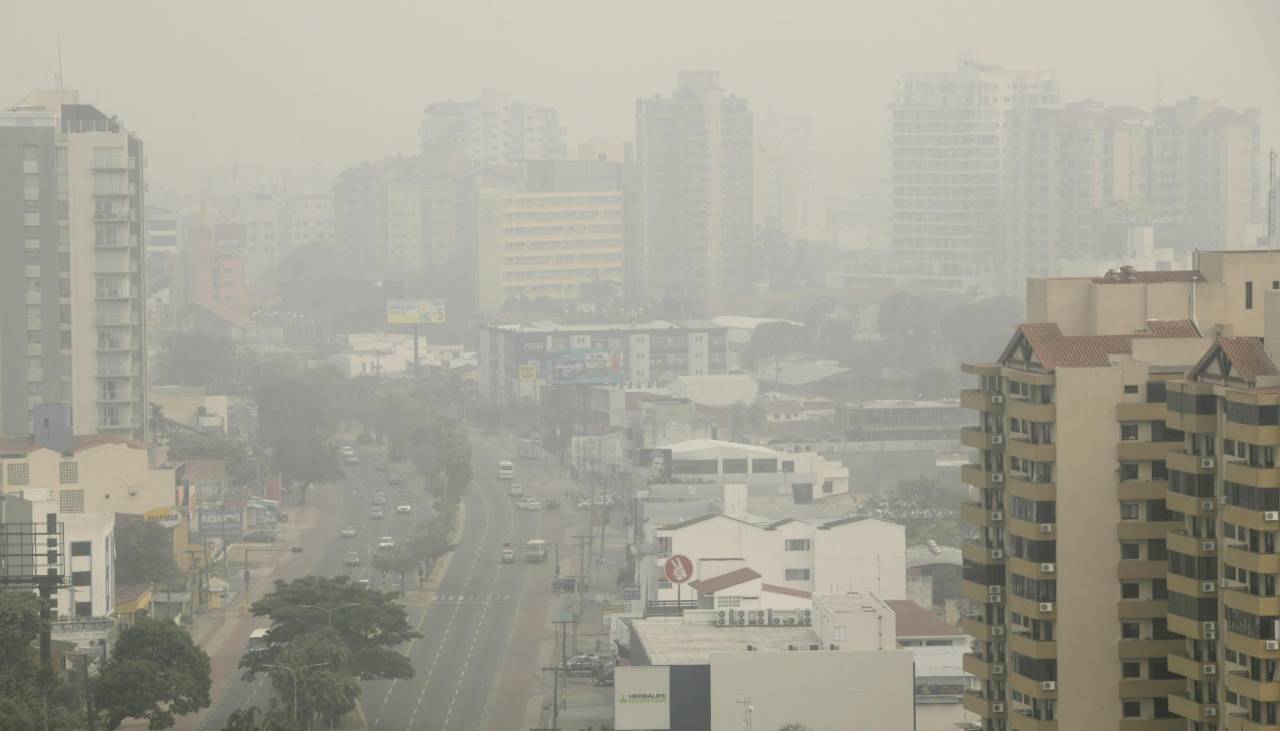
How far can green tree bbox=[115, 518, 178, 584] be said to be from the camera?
95.7 ft

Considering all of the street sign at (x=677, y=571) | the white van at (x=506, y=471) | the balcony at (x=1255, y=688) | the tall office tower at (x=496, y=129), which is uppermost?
the tall office tower at (x=496, y=129)

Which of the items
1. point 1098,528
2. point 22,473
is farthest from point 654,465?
point 1098,528

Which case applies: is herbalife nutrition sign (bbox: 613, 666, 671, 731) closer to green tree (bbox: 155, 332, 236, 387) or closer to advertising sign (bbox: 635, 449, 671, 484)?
advertising sign (bbox: 635, 449, 671, 484)

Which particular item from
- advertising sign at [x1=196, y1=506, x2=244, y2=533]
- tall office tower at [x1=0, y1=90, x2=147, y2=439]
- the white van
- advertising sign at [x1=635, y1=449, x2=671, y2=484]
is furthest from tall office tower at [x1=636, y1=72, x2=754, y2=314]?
advertising sign at [x1=196, y1=506, x2=244, y2=533]

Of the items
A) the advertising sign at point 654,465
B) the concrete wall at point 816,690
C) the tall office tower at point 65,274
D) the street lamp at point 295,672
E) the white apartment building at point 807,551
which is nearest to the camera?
the concrete wall at point 816,690

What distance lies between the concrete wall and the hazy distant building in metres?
54.4

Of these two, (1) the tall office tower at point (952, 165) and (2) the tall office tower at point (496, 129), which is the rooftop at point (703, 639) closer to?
(1) the tall office tower at point (952, 165)

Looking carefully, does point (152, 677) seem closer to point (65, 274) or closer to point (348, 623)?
point (348, 623)

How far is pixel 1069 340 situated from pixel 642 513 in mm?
19454

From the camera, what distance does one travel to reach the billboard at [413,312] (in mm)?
58688

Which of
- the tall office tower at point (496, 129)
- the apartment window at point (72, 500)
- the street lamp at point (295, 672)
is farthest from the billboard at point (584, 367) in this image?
the tall office tower at point (496, 129)

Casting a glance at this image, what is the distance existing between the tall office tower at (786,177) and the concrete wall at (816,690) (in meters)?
67.4

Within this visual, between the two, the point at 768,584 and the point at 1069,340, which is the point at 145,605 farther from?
the point at 1069,340

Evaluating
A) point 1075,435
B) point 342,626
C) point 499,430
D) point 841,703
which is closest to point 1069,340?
point 1075,435
